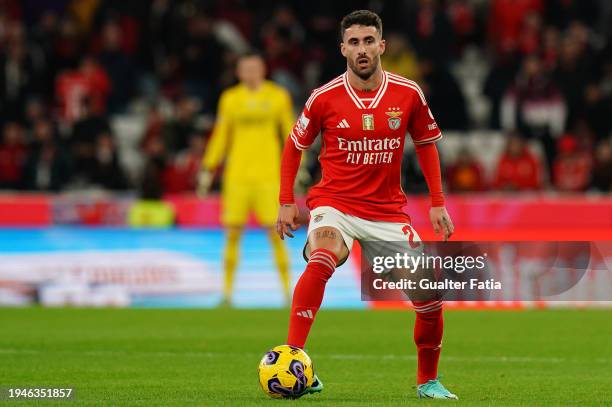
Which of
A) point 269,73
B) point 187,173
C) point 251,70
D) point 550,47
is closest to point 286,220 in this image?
point 251,70

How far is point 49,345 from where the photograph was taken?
11430 millimetres

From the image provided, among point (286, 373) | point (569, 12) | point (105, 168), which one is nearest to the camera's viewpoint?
point (286, 373)

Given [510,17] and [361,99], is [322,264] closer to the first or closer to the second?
[361,99]

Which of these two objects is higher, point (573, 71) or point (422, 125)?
point (573, 71)

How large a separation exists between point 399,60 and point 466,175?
2263mm

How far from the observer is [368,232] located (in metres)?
8.07

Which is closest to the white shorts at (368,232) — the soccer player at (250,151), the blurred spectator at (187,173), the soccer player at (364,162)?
the soccer player at (364,162)

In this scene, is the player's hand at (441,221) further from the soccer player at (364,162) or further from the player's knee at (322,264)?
the player's knee at (322,264)

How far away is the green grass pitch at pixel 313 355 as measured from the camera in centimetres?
816

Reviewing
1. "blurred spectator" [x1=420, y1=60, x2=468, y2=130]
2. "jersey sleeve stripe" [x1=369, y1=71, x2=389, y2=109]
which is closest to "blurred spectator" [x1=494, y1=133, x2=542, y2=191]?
"blurred spectator" [x1=420, y1=60, x2=468, y2=130]

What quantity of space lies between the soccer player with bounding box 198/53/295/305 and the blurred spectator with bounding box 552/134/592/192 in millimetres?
6170

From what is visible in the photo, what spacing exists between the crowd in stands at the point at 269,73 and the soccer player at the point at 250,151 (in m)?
4.97

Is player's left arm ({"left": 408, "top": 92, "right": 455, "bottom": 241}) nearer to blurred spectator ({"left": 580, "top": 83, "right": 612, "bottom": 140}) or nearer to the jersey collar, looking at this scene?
the jersey collar

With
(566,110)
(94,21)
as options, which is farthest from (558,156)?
(94,21)
